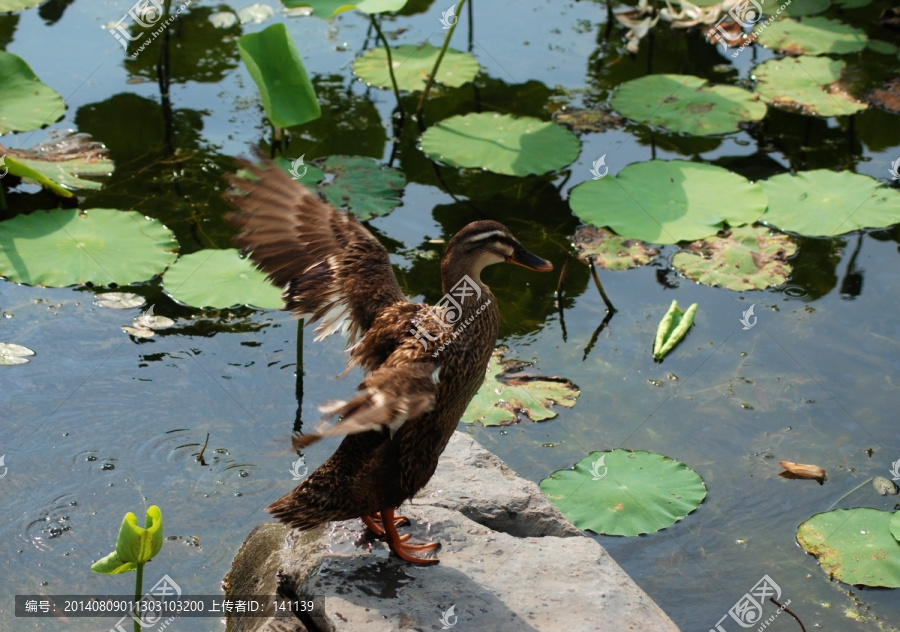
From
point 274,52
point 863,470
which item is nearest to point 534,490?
point 863,470

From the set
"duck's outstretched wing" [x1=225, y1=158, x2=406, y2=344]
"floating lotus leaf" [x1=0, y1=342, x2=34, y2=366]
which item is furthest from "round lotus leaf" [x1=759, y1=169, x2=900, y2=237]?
"floating lotus leaf" [x1=0, y1=342, x2=34, y2=366]

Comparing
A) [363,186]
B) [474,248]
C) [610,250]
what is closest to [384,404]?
[474,248]

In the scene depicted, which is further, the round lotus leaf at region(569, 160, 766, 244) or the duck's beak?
the round lotus leaf at region(569, 160, 766, 244)

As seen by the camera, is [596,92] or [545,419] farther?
[596,92]

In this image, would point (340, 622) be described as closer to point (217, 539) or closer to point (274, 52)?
point (217, 539)

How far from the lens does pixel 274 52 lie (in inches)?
265

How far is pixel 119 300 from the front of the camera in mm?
6402

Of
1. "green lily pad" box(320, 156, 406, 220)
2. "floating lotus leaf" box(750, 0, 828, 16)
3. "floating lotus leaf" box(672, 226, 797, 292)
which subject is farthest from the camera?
"floating lotus leaf" box(750, 0, 828, 16)

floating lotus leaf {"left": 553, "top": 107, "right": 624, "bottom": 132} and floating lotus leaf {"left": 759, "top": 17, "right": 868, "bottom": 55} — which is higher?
floating lotus leaf {"left": 759, "top": 17, "right": 868, "bottom": 55}

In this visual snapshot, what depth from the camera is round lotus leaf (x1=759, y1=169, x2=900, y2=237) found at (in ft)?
22.5

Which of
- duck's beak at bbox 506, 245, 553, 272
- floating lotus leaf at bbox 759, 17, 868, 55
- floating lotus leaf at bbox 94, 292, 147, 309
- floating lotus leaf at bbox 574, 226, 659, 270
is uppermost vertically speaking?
duck's beak at bbox 506, 245, 553, 272

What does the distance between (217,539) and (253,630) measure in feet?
3.16

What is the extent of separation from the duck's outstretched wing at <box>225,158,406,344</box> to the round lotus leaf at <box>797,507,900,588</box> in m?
2.53

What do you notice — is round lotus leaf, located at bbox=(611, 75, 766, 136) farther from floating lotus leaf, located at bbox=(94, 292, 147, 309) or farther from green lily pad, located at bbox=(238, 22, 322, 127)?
floating lotus leaf, located at bbox=(94, 292, 147, 309)
